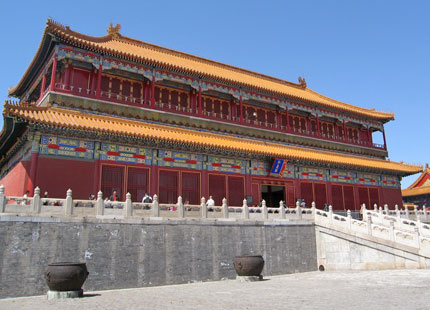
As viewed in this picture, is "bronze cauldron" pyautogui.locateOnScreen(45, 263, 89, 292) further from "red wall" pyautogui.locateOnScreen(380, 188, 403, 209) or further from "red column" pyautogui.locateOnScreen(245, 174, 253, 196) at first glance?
"red wall" pyautogui.locateOnScreen(380, 188, 403, 209)

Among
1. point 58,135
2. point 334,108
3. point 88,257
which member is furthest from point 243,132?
point 88,257

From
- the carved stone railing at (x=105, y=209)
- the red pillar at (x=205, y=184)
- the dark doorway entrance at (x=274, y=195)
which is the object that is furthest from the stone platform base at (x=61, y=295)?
the dark doorway entrance at (x=274, y=195)

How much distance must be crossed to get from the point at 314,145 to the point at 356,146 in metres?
4.57

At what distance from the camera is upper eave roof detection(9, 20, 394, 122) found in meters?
20.3

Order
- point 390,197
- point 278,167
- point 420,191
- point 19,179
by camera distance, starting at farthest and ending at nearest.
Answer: point 420,191
point 390,197
point 278,167
point 19,179

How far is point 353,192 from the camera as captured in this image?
28.0 metres

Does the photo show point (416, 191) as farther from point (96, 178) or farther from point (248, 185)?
point (96, 178)

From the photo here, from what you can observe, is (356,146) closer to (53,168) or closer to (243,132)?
(243,132)

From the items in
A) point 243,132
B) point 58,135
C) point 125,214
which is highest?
point 243,132

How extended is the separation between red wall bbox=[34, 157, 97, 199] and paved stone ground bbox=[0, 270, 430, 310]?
5.59 meters

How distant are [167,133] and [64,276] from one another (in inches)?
426

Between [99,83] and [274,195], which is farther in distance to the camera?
[274,195]

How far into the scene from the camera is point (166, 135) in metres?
20.5

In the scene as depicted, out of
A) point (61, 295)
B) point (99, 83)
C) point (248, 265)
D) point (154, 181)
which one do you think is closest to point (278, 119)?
point (154, 181)
